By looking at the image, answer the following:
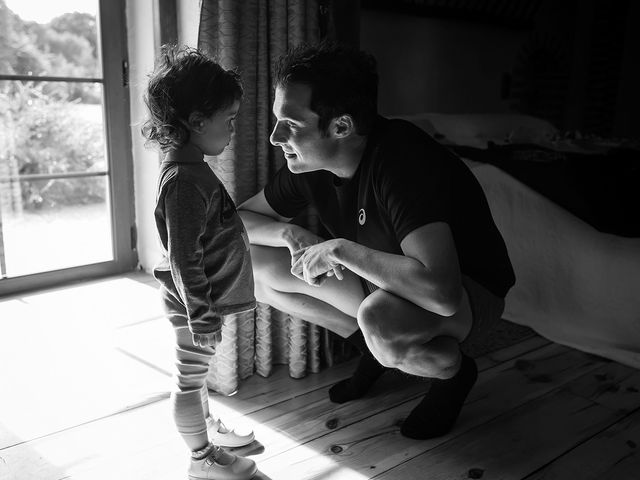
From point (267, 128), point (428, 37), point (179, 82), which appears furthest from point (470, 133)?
point (179, 82)

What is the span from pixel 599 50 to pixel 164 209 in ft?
15.8

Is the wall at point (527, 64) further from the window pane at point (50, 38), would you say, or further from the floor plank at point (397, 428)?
the floor plank at point (397, 428)

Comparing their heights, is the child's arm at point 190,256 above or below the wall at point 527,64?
below

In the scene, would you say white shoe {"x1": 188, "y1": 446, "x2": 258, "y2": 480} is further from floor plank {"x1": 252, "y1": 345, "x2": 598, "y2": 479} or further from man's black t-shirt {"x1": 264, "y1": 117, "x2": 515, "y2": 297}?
man's black t-shirt {"x1": 264, "y1": 117, "x2": 515, "y2": 297}

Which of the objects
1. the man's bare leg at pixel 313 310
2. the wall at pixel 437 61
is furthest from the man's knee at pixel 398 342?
the wall at pixel 437 61

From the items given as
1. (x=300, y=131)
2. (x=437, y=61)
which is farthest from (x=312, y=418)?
(x=437, y=61)

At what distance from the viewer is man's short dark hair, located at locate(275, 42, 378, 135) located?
1438 mm

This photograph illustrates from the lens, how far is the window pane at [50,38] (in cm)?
257

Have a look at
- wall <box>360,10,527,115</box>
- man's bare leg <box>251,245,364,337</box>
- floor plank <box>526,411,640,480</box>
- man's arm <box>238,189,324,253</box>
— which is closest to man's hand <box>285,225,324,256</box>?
man's arm <box>238,189,324,253</box>

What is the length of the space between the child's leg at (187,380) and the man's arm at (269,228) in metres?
0.42

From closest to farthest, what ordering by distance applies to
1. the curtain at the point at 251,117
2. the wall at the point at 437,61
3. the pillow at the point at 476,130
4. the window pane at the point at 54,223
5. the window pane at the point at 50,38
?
1. the curtain at the point at 251,117
2. the window pane at the point at 50,38
3. the window pane at the point at 54,223
4. the pillow at the point at 476,130
5. the wall at the point at 437,61

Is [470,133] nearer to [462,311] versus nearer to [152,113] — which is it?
[462,311]

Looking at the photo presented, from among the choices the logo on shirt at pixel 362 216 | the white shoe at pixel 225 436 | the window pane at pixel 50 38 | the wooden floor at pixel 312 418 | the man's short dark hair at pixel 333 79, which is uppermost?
the window pane at pixel 50 38

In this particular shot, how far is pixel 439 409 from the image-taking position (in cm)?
161
